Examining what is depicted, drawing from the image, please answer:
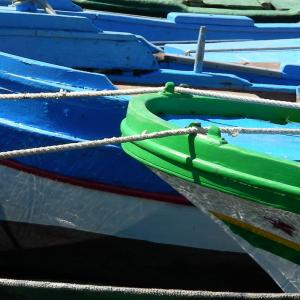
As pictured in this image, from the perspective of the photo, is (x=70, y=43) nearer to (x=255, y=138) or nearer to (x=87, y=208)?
(x=87, y=208)

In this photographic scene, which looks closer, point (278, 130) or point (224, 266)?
point (278, 130)

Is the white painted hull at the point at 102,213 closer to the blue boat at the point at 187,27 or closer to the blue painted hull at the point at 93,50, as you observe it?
the blue painted hull at the point at 93,50

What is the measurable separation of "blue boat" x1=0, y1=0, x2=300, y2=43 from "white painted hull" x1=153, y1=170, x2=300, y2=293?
3251 millimetres

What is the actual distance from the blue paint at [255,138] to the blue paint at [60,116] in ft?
1.92

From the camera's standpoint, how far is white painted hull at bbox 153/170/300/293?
11.6 ft

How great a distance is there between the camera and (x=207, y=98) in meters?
4.22

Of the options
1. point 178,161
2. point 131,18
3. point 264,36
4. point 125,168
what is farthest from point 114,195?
point 264,36

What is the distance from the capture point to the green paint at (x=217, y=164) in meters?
3.35

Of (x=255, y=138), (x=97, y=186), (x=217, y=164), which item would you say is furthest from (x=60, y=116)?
(x=217, y=164)

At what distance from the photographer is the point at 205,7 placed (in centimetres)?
790

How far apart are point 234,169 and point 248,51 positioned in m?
3.47

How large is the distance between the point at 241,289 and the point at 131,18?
2824 millimetres

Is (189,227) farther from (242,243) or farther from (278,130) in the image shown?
(278,130)

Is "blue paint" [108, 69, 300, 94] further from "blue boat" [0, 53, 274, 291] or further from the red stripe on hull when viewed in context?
the red stripe on hull
